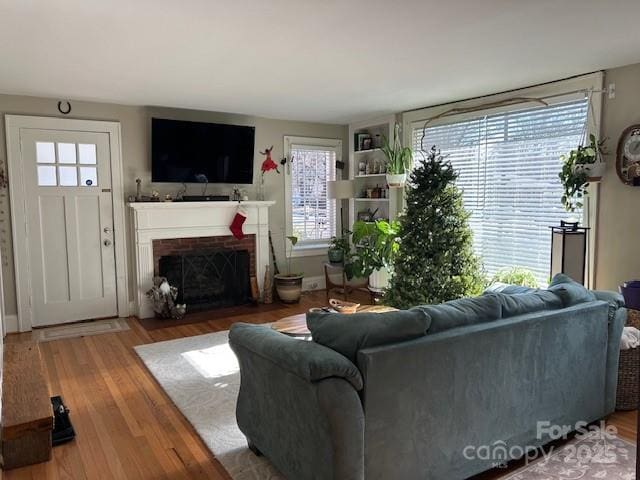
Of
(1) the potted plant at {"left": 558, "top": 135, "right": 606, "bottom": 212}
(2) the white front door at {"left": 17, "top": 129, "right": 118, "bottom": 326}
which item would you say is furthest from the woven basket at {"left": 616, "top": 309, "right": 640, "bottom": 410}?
(2) the white front door at {"left": 17, "top": 129, "right": 118, "bottom": 326}

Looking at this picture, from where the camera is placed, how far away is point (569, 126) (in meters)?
4.13

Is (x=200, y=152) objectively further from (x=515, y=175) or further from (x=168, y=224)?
(x=515, y=175)

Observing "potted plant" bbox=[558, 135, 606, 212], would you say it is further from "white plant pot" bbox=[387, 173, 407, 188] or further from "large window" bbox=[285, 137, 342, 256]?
"large window" bbox=[285, 137, 342, 256]

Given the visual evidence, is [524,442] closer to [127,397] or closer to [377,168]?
[127,397]

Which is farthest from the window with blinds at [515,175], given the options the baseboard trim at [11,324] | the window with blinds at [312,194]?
the baseboard trim at [11,324]

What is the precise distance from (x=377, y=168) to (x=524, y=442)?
4.41 metres

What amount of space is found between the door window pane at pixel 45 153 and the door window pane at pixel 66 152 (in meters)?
0.06

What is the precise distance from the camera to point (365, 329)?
6.57 feet

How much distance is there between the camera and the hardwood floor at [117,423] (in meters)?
2.46

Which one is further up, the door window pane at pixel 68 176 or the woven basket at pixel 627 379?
the door window pane at pixel 68 176

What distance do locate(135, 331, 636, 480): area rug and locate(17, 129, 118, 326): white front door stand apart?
51.3 inches

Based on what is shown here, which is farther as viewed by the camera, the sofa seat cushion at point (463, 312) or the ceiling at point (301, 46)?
the ceiling at point (301, 46)

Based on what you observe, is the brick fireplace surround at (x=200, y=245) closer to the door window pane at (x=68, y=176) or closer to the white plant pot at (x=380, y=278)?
the door window pane at (x=68, y=176)

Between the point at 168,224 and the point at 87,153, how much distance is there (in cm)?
113
